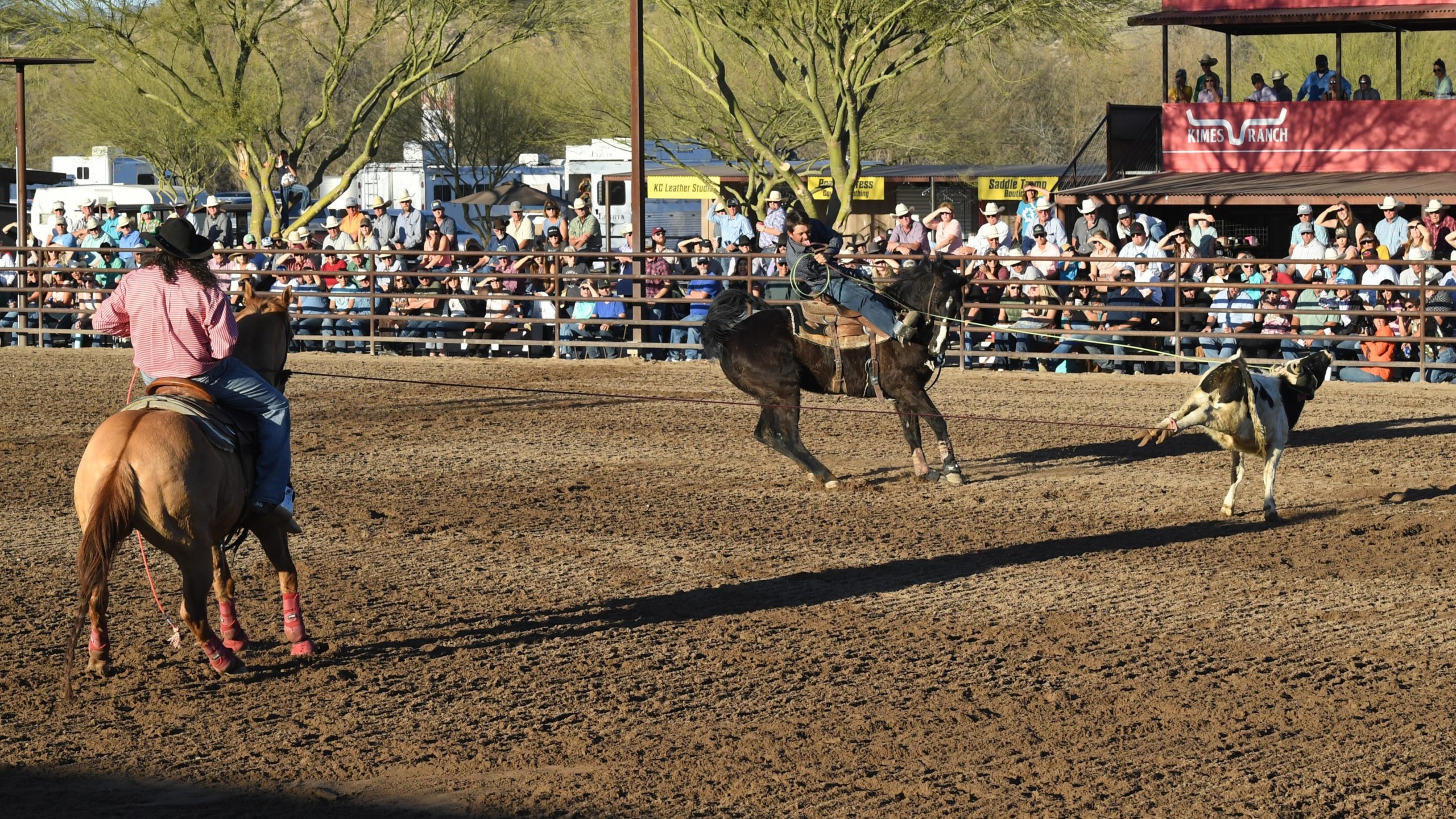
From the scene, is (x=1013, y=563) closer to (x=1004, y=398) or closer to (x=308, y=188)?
(x=1004, y=398)

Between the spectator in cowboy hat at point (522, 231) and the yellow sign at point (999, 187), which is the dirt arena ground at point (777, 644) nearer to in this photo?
the spectator in cowboy hat at point (522, 231)

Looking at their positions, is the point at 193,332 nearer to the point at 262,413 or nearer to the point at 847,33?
the point at 262,413

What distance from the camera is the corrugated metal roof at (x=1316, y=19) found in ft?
71.9

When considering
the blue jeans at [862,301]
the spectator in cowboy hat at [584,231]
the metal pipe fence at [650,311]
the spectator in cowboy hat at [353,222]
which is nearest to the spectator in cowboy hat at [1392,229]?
the metal pipe fence at [650,311]

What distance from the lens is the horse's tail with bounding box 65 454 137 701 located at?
226 inches

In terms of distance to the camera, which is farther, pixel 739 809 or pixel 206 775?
pixel 206 775

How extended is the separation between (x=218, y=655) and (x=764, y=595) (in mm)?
2663

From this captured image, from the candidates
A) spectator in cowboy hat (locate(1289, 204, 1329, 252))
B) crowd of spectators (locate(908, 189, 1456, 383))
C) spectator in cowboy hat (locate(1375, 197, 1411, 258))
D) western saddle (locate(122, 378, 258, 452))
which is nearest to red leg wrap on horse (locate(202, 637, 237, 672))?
western saddle (locate(122, 378, 258, 452))

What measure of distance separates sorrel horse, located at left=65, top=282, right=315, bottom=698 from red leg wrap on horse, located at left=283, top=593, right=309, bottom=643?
0.81 feet

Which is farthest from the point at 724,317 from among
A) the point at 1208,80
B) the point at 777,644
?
the point at 1208,80

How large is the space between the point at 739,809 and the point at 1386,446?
8.77 metres

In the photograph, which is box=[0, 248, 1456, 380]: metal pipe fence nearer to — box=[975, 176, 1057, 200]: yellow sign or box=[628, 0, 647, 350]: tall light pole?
box=[628, 0, 647, 350]: tall light pole

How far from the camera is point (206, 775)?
17.4 ft

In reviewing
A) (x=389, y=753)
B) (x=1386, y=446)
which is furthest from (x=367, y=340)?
(x=389, y=753)
